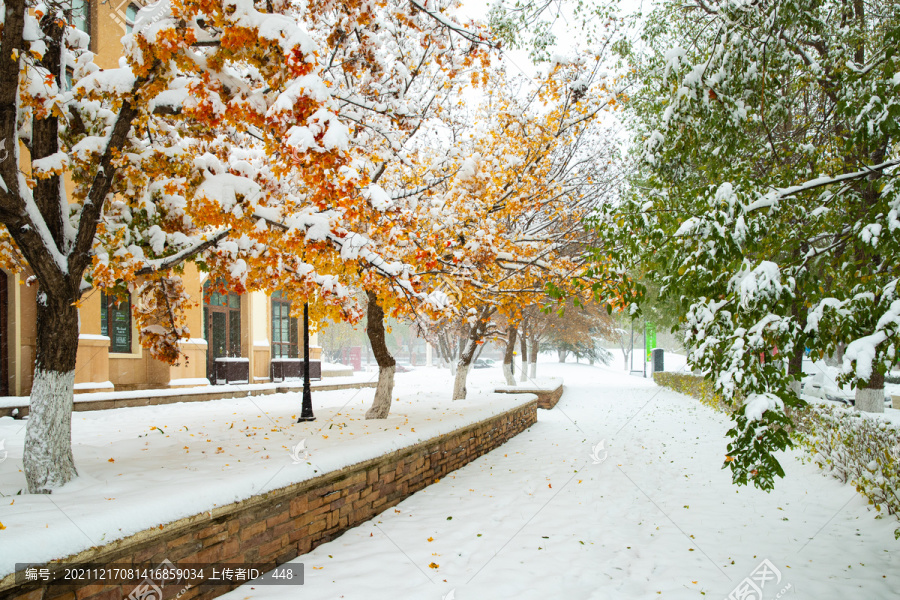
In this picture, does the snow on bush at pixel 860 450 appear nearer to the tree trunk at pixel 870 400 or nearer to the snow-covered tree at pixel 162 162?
the tree trunk at pixel 870 400

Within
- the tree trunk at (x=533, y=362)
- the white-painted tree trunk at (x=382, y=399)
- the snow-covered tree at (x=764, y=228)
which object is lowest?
the tree trunk at (x=533, y=362)

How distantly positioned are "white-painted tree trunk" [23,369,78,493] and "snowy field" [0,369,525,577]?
0.54ft

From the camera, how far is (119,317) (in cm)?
1205

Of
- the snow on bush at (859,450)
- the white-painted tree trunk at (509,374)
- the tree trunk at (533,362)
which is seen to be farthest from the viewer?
the tree trunk at (533,362)

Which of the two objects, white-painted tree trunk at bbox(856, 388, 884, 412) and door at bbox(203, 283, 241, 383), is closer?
white-painted tree trunk at bbox(856, 388, 884, 412)

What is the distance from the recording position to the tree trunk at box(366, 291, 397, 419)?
8500 millimetres

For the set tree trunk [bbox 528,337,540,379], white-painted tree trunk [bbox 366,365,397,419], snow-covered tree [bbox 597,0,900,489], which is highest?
snow-covered tree [bbox 597,0,900,489]

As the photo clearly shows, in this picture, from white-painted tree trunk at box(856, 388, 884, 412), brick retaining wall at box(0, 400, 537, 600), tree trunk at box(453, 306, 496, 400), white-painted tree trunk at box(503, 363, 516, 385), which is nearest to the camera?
brick retaining wall at box(0, 400, 537, 600)

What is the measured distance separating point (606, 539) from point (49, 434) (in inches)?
203

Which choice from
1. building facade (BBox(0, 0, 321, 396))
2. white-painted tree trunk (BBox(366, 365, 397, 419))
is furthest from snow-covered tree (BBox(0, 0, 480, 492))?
white-painted tree trunk (BBox(366, 365, 397, 419))

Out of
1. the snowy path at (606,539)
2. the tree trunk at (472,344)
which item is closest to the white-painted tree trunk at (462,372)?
the tree trunk at (472,344)

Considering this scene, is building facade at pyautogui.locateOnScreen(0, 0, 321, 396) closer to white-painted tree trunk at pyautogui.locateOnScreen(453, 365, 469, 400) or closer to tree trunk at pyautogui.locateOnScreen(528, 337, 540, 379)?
white-painted tree trunk at pyautogui.locateOnScreen(453, 365, 469, 400)

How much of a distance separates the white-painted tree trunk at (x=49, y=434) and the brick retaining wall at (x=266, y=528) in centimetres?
131

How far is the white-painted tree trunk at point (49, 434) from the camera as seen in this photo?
153 inches
